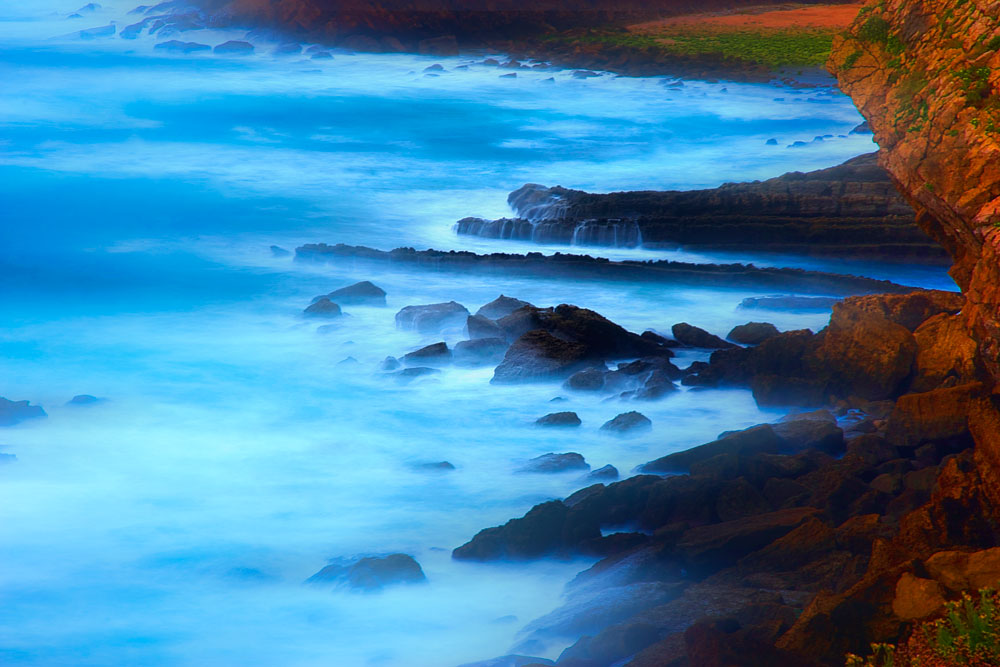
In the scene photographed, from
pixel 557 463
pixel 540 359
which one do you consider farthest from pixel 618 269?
pixel 557 463

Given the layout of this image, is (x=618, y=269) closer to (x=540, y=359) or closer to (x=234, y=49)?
(x=540, y=359)

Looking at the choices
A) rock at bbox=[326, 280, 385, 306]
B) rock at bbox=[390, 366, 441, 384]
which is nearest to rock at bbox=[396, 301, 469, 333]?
rock at bbox=[326, 280, 385, 306]

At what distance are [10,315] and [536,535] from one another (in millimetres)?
10826

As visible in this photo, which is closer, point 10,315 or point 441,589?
point 441,589

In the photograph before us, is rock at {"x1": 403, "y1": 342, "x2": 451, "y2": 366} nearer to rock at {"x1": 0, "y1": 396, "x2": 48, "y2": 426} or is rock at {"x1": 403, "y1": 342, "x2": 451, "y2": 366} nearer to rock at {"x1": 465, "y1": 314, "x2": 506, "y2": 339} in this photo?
rock at {"x1": 465, "y1": 314, "x2": 506, "y2": 339}

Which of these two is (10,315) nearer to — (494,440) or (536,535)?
(494,440)

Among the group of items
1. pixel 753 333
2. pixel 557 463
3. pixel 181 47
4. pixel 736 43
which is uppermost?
pixel 736 43

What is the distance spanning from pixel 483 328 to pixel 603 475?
12.6ft

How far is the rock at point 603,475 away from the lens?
342 inches

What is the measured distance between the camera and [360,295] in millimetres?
14234

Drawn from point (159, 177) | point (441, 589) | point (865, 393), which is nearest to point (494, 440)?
point (441, 589)

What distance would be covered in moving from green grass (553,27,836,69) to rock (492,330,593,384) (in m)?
26.9

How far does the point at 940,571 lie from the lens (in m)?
5.08

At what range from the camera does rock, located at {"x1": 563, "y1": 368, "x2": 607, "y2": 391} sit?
10719 mm
